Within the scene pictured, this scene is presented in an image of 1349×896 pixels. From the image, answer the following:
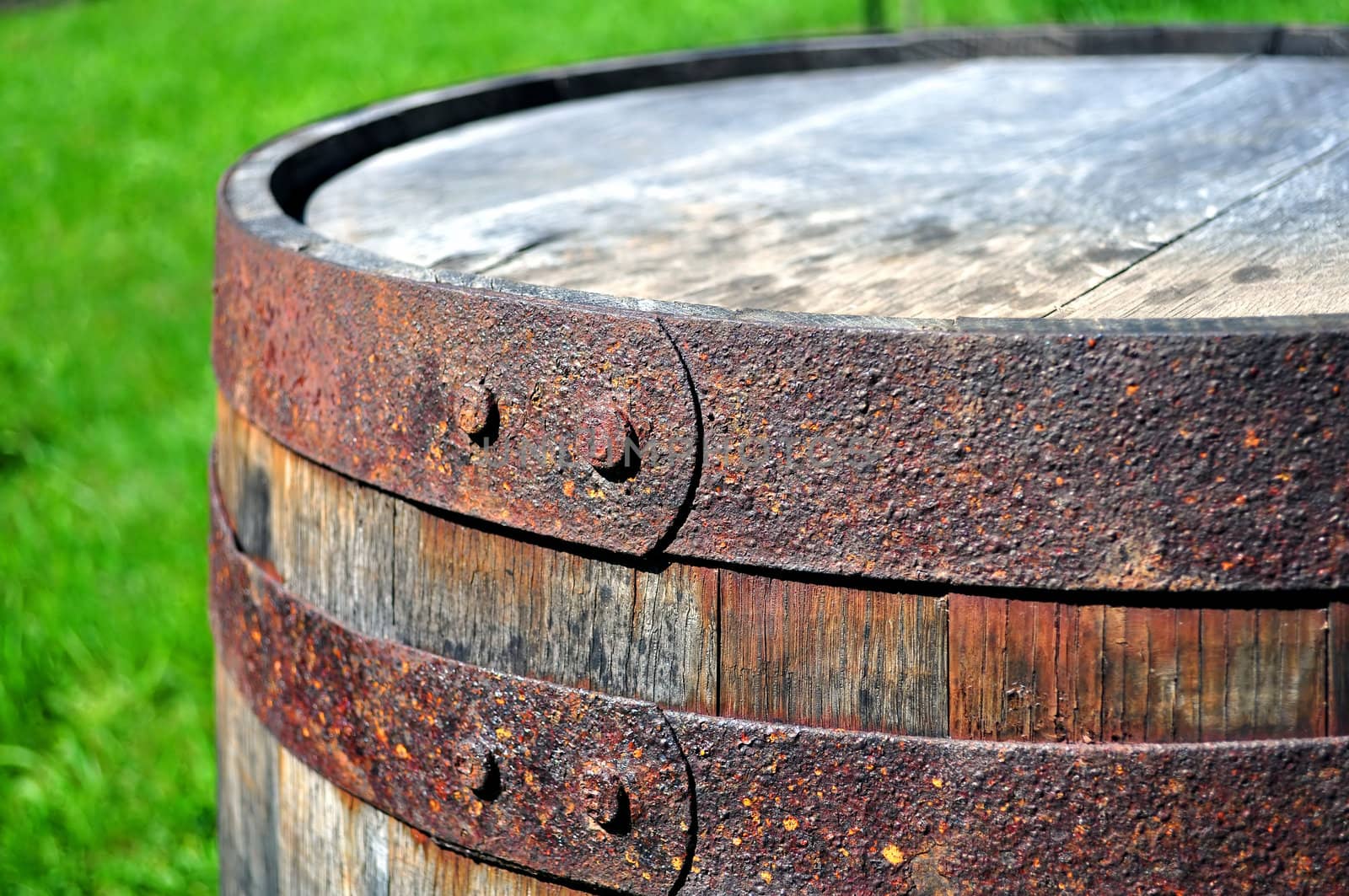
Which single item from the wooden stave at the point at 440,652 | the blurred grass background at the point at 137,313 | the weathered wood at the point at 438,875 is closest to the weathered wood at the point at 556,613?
the wooden stave at the point at 440,652

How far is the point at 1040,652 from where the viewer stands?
855 millimetres

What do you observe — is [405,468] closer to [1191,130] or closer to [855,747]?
[855,747]

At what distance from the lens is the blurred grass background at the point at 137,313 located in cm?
248

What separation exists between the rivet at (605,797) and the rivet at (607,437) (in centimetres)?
21

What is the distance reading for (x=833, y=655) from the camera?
89 centimetres

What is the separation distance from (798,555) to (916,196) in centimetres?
62

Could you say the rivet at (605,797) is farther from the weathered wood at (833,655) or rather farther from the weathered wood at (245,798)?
the weathered wood at (245,798)

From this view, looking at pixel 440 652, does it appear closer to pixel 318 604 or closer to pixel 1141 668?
pixel 318 604

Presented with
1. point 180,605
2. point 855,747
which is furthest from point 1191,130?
point 180,605

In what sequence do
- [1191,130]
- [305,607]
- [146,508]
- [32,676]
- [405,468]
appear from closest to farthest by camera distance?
1. [405,468]
2. [305,607]
3. [1191,130]
4. [32,676]
5. [146,508]

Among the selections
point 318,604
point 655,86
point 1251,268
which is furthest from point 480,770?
point 655,86

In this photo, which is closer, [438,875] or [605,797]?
[605,797]

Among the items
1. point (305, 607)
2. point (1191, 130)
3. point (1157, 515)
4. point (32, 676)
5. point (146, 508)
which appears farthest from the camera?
point (146, 508)

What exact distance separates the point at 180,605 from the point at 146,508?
595 mm
